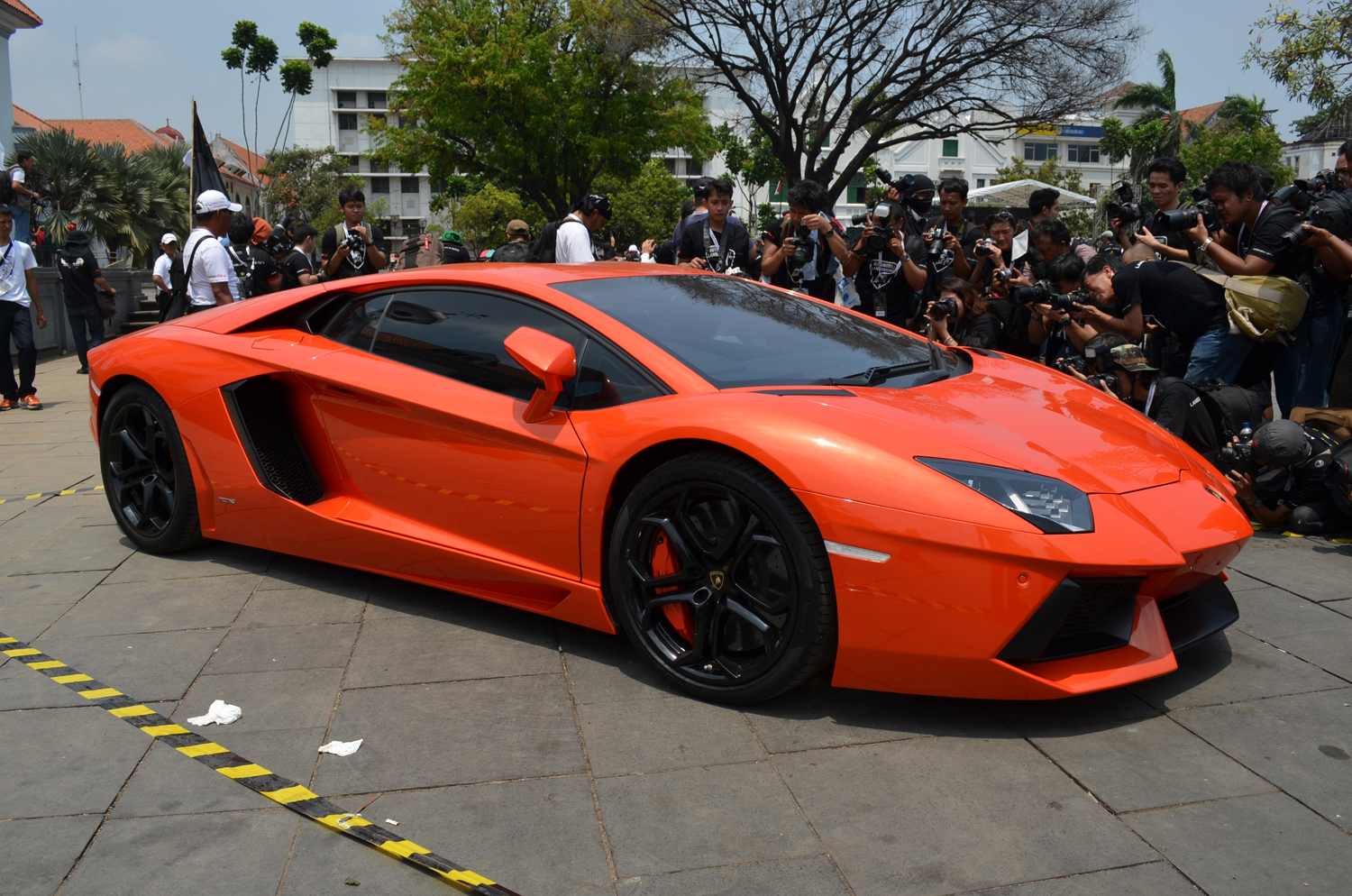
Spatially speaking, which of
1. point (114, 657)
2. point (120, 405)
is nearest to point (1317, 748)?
point (114, 657)

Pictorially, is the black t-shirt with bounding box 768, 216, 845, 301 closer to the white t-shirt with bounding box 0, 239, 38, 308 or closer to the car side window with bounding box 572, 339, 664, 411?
the car side window with bounding box 572, 339, 664, 411

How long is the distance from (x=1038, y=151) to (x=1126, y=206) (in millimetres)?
86177

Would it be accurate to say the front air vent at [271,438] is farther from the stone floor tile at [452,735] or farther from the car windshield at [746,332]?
the car windshield at [746,332]

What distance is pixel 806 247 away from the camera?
20.4ft

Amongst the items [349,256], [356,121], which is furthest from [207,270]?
[356,121]

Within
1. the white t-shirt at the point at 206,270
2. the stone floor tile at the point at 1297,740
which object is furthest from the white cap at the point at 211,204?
the stone floor tile at the point at 1297,740

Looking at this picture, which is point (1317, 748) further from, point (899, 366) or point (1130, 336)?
point (1130, 336)

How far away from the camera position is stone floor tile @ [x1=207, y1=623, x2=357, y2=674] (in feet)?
10.7

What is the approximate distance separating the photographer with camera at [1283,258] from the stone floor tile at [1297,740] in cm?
275

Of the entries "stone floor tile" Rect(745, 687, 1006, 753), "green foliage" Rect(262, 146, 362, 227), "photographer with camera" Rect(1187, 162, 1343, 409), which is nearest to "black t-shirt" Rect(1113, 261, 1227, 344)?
"photographer with camera" Rect(1187, 162, 1343, 409)

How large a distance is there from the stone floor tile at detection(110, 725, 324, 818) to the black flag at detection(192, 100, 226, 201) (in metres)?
8.48

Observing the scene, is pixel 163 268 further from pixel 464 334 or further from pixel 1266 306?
pixel 1266 306

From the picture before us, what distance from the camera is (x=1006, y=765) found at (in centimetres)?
254

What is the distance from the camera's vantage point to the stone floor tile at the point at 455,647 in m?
3.18
